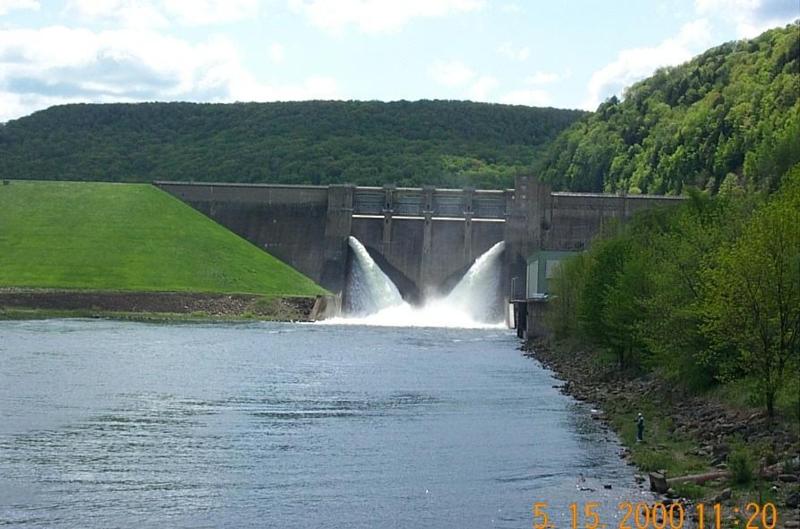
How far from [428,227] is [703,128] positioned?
46289mm

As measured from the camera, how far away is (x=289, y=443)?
39.4 meters

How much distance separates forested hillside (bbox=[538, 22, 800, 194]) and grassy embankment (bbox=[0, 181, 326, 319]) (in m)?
40.2

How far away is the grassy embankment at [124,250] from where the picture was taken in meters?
112

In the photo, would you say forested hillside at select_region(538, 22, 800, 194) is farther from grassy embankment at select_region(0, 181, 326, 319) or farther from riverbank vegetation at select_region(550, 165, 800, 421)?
riverbank vegetation at select_region(550, 165, 800, 421)

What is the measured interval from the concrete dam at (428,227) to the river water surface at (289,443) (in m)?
50.6

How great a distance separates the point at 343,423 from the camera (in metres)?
44.0

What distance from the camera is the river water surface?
30453 mm

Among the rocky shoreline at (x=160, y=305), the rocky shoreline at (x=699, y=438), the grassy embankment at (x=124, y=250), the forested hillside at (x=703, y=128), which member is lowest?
the rocky shoreline at (x=699, y=438)

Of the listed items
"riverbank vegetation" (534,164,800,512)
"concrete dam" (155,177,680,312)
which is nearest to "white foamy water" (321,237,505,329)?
"concrete dam" (155,177,680,312)

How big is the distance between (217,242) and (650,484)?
3724 inches
